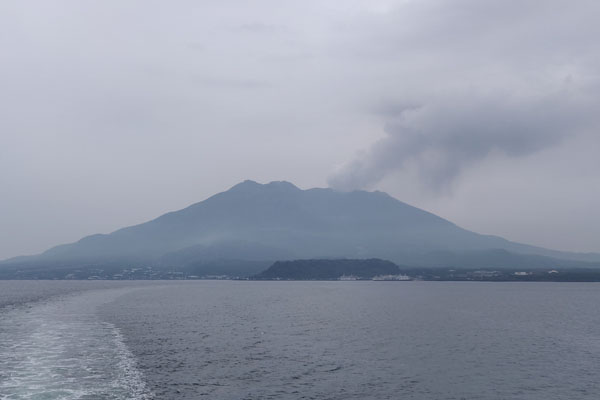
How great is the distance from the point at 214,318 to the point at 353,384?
55.5 meters

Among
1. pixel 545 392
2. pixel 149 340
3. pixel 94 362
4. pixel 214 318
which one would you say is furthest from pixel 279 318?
pixel 545 392

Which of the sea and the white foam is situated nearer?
the white foam

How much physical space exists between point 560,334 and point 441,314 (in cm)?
3250

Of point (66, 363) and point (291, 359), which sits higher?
point (66, 363)

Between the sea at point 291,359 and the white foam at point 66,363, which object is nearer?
the white foam at point 66,363

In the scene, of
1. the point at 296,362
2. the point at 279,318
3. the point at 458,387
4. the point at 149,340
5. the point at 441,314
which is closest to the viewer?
the point at 458,387

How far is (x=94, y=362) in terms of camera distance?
150ft

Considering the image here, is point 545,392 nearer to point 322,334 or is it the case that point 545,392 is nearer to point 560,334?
point 322,334

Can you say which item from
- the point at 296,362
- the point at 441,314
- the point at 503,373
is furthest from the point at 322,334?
the point at 441,314

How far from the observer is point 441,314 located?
104875 mm

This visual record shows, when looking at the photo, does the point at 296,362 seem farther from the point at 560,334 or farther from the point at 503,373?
the point at 560,334

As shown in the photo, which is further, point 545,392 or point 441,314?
point 441,314

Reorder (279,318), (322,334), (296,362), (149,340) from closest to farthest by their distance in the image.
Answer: (296,362) → (149,340) → (322,334) → (279,318)

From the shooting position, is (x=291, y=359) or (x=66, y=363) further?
(x=291, y=359)
